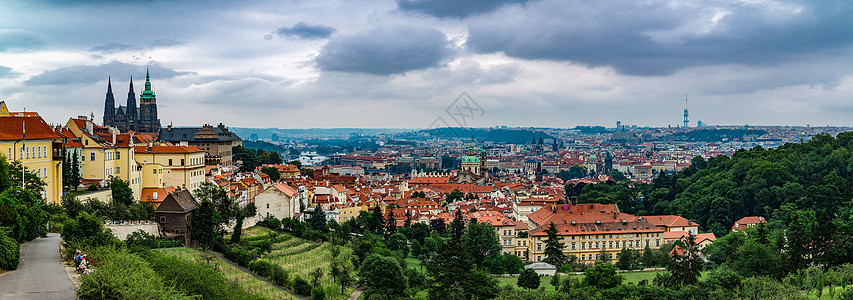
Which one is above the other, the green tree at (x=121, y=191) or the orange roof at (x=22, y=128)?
the orange roof at (x=22, y=128)

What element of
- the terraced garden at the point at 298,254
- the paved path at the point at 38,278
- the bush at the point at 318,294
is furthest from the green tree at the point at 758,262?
the paved path at the point at 38,278

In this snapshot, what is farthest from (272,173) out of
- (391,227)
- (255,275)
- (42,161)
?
(42,161)

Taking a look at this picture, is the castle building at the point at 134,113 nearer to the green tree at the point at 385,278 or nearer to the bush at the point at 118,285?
the green tree at the point at 385,278

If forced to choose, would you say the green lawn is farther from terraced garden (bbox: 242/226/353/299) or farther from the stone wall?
the stone wall

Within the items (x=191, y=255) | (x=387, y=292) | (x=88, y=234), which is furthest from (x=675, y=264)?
(x=88, y=234)

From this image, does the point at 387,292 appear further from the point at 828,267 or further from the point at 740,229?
Result: the point at 740,229

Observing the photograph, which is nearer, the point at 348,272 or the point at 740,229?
the point at 348,272

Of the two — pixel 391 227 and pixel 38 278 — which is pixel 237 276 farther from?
pixel 391 227
